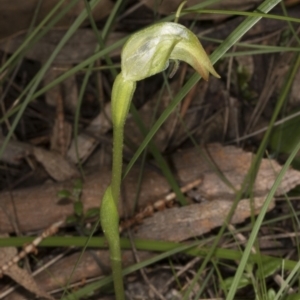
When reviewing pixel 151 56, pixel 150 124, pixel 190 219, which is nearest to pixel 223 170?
pixel 190 219

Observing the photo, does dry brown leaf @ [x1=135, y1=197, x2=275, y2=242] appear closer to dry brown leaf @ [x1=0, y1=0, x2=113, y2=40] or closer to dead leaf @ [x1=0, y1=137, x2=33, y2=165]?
dead leaf @ [x1=0, y1=137, x2=33, y2=165]

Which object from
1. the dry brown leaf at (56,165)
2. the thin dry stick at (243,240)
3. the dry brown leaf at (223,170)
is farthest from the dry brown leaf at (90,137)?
the thin dry stick at (243,240)

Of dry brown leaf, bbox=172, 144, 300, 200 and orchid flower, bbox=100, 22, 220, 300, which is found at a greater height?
orchid flower, bbox=100, 22, 220, 300

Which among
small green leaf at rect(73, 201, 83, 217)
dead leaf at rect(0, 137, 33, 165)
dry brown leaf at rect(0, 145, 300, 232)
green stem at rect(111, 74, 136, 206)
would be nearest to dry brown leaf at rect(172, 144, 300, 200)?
dry brown leaf at rect(0, 145, 300, 232)

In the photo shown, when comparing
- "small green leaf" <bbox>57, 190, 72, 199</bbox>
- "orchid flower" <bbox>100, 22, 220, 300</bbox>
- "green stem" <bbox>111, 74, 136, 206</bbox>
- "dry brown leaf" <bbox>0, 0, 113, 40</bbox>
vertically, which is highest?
"orchid flower" <bbox>100, 22, 220, 300</bbox>

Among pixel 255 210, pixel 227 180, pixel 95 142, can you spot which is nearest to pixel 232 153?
pixel 227 180

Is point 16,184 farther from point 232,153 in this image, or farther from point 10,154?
point 232,153

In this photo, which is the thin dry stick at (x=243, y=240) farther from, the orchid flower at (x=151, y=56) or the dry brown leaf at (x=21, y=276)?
the orchid flower at (x=151, y=56)
